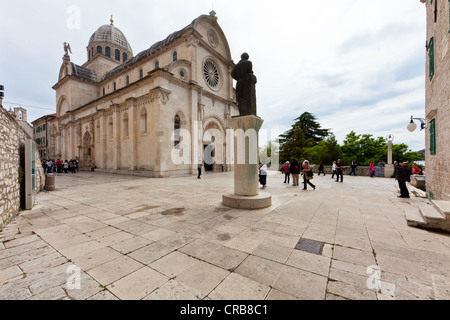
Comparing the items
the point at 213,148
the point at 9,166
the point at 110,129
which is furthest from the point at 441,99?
the point at 110,129

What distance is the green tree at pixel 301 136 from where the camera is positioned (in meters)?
34.9

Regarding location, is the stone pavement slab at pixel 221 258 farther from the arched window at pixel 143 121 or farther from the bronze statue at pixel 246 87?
the arched window at pixel 143 121

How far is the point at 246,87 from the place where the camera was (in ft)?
19.9

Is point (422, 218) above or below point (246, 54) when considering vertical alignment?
below

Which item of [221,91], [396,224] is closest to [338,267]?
[396,224]

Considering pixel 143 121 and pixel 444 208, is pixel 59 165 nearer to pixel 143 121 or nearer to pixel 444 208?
pixel 143 121

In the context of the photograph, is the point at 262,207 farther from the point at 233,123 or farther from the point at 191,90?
the point at 191,90

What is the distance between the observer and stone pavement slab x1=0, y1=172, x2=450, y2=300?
1.98m

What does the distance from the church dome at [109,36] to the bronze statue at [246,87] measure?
1574 inches

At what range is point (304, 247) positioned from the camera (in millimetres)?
2988

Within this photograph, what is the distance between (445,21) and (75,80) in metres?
39.4

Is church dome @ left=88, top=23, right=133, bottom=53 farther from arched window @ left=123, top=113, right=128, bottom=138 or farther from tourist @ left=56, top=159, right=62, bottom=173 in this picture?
tourist @ left=56, top=159, right=62, bottom=173

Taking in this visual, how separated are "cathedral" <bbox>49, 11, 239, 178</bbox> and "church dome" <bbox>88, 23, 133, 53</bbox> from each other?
15.0ft

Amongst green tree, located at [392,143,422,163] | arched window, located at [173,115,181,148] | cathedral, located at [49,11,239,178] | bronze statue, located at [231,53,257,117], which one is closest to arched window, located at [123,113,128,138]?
cathedral, located at [49,11,239,178]
